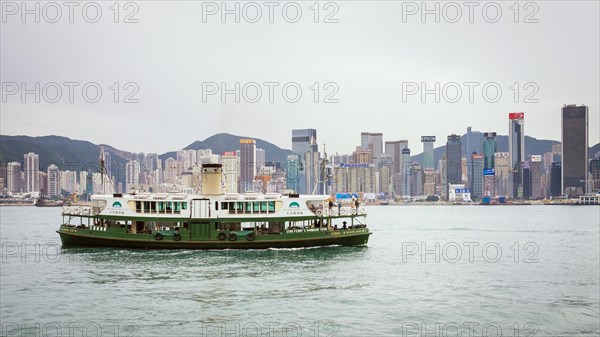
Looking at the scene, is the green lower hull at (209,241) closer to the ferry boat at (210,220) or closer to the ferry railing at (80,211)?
the ferry boat at (210,220)

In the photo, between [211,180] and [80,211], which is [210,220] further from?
[80,211]

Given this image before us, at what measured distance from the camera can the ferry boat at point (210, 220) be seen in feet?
147

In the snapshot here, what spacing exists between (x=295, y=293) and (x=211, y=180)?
19161mm

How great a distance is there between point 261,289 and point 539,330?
13.5m

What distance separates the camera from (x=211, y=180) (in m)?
46.4

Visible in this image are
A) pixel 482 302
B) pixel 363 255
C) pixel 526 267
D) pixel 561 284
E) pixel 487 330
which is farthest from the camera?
pixel 363 255

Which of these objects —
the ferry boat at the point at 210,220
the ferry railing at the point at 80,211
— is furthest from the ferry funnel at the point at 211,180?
the ferry railing at the point at 80,211

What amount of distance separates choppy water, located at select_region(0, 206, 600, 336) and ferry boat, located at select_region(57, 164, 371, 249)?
1.10 m

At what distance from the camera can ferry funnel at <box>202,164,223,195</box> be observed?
46281 millimetres

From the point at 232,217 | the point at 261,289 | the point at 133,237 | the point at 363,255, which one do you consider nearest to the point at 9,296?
the point at 261,289

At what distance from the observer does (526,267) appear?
135 feet

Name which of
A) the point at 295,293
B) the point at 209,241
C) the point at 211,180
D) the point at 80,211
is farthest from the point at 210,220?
the point at 295,293

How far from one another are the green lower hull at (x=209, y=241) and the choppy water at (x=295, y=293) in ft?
2.45

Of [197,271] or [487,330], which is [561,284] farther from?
[197,271]
